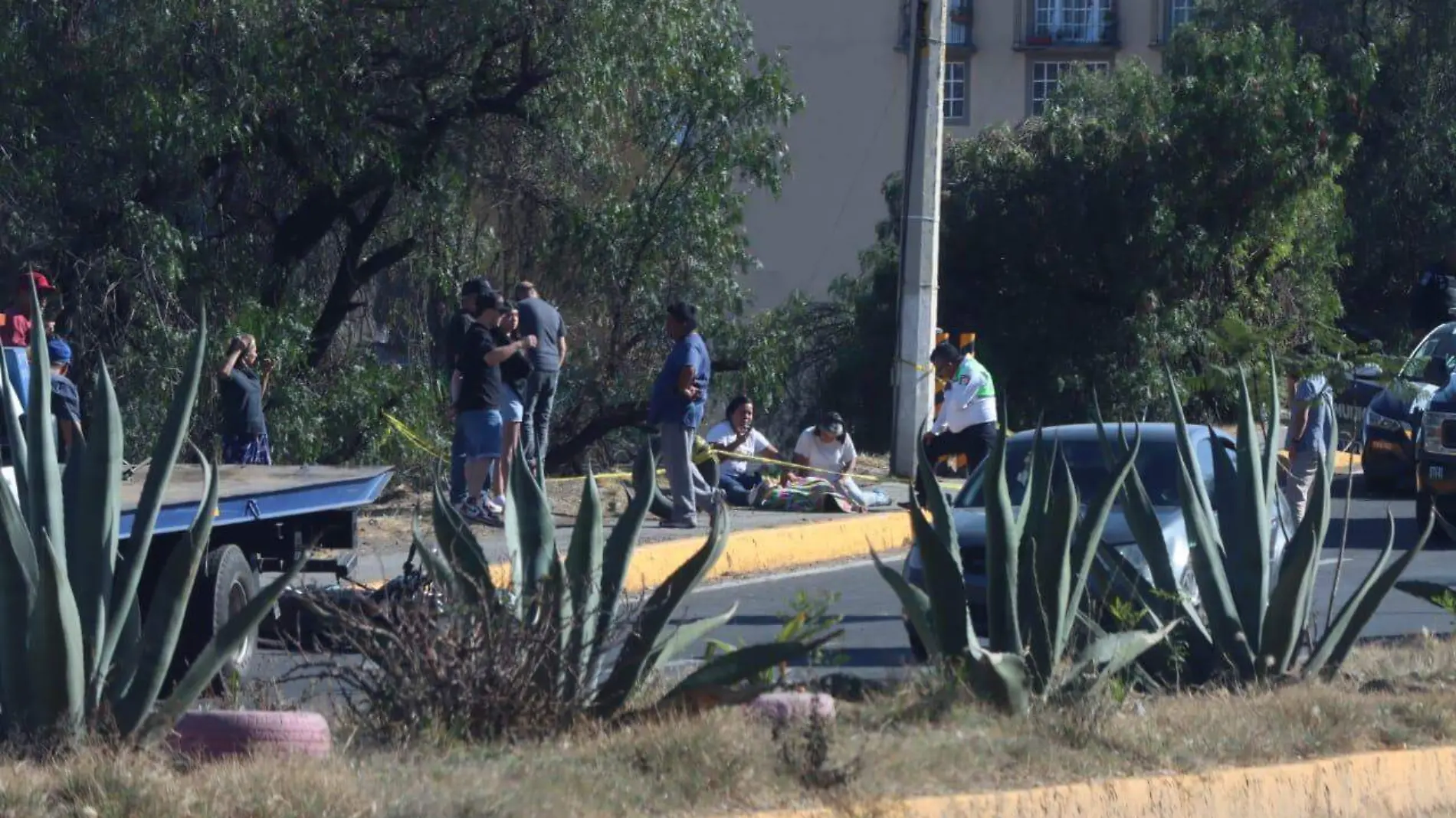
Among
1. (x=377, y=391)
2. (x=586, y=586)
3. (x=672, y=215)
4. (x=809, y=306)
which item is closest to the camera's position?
(x=586, y=586)

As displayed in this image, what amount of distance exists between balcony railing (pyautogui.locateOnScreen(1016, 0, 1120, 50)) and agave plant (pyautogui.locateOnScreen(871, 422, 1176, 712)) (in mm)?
40977

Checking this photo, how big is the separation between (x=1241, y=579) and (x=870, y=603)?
417cm

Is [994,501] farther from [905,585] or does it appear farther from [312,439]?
[312,439]

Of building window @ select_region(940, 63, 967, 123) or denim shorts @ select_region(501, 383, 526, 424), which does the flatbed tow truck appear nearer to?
denim shorts @ select_region(501, 383, 526, 424)

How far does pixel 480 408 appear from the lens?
12.1m

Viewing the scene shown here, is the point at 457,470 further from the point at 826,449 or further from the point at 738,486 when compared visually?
the point at 826,449

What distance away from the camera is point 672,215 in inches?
726

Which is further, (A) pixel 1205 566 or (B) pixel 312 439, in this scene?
(B) pixel 312 439

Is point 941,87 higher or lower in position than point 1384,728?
higher

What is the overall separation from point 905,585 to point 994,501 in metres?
0.53

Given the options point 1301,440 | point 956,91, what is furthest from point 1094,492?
point 956,91

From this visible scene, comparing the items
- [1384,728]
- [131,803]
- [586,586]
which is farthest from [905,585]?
[131,803]

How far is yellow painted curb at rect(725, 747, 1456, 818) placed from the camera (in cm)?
526

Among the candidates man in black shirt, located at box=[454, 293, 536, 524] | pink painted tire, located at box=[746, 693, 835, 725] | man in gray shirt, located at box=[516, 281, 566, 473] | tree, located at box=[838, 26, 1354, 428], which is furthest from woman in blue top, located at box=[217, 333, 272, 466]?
tree, located at box=[838, 26, 1354, 428]
